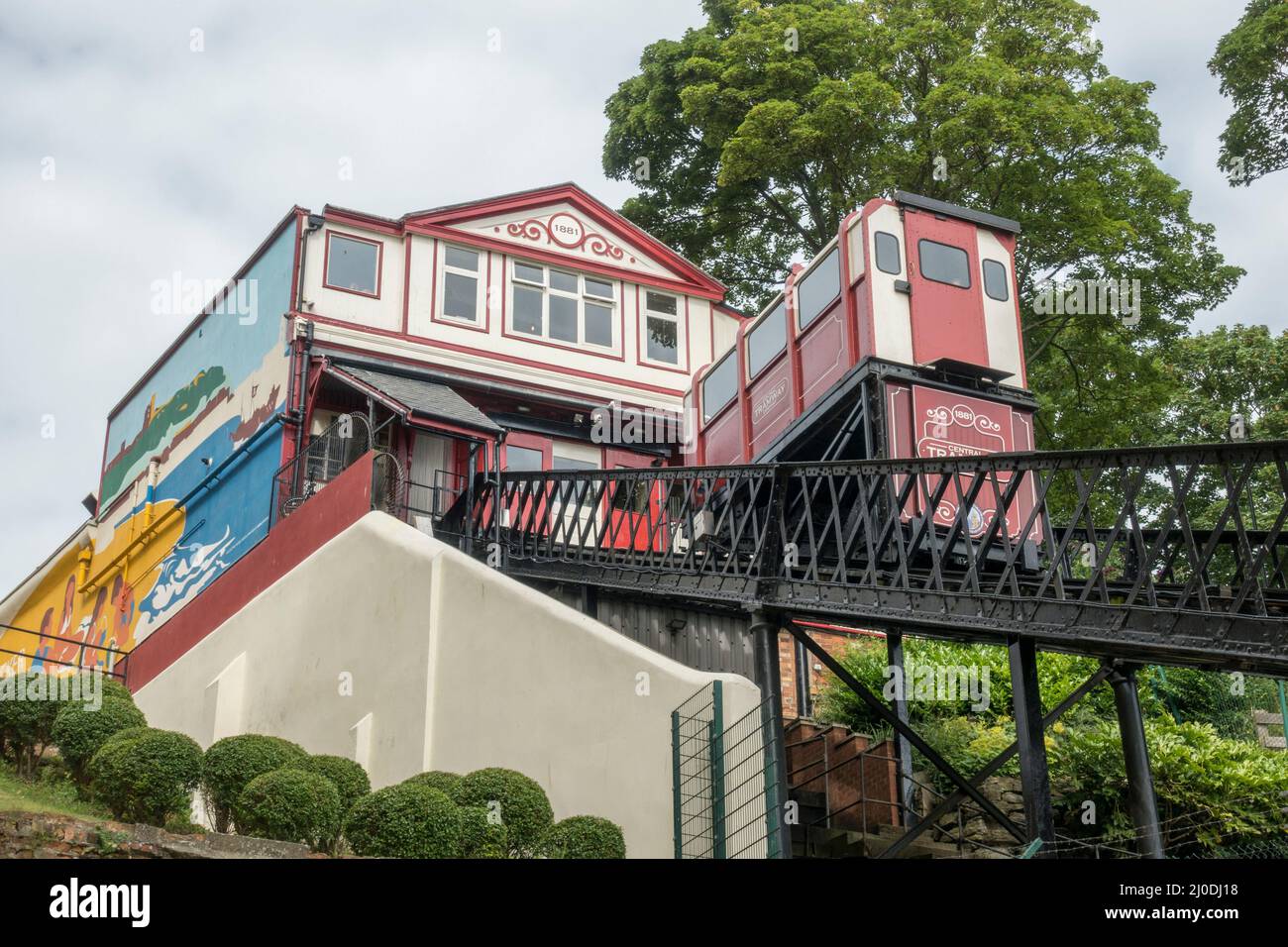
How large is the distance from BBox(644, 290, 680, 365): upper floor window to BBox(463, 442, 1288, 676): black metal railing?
678 centimetres

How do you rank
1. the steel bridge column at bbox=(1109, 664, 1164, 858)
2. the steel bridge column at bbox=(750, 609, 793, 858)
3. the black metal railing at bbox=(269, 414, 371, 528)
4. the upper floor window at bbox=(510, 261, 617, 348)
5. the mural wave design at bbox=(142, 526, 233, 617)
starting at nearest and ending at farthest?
the steel bridge column at bbox=(750, 609, 793, 858), the steel bridge column at bbox=(1109, 664, 1164, 858), the black metal railing at bbox=(269, 414, 371, 528), the mural wave design at bbox=(142, 526, 233, 617), the upper floor window at bbox=(510, 261, 617, 348)

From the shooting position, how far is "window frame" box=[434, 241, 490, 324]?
916 inches

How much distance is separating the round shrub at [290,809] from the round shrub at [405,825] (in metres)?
0.34

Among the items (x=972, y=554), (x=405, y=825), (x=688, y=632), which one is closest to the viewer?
(x=405, y=825)

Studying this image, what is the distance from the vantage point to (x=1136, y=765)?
13016 millimetres

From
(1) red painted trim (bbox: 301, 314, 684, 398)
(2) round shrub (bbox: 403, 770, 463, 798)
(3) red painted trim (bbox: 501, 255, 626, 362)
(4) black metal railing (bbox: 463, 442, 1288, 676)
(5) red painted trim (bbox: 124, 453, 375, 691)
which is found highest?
(3) red painted trim (bbox: 501, 255, 626, 362)

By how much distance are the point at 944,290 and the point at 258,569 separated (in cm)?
1007

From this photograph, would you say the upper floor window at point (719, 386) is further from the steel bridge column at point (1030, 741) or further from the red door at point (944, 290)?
the steel bridge column at point (1030, 741)

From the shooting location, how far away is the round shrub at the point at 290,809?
11297mm

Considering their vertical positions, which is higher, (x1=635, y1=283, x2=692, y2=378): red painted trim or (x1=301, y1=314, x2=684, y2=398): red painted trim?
(x1=635, y1=283, x2=692, y2=378): red painted trim

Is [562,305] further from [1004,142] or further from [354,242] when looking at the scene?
[1004,142]

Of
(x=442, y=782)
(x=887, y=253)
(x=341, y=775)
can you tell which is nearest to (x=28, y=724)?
(x=341, y=775)

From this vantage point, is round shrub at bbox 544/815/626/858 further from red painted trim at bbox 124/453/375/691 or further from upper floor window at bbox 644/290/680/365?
upper floor window at bbox 644/290/680/365

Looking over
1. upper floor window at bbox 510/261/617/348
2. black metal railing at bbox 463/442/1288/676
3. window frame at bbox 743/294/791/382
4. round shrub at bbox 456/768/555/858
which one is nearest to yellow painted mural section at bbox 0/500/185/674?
upper floor window at bbox 510/261/617/348
